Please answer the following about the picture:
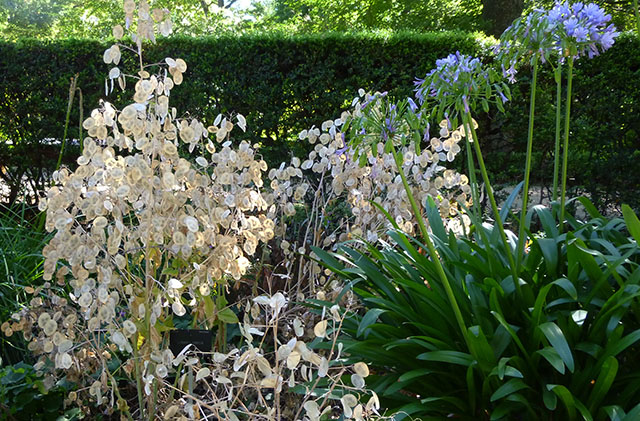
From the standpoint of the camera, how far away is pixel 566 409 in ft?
6.38

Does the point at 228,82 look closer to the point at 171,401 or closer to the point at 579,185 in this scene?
the point at 579,185

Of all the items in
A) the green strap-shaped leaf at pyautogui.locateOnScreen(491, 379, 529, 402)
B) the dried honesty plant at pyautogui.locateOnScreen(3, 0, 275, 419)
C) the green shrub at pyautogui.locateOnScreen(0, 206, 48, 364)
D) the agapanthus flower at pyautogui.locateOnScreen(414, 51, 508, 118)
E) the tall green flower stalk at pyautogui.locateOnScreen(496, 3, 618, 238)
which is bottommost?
the green shrub at pyautogui.locateOnScreen(0, 206, 48, 364)

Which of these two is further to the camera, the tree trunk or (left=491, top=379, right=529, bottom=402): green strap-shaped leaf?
the tree trunk

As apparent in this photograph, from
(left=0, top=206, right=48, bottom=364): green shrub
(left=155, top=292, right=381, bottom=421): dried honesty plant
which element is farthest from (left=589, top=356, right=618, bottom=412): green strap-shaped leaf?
(left=0, top=206, right=48, bottom=364): green shrub

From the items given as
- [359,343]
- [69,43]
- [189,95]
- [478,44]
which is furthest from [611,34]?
[69,43]

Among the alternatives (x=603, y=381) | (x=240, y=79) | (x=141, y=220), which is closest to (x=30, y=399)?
(x=141, y=220)

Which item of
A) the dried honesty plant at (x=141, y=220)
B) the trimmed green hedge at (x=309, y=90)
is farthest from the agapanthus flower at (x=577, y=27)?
the trimmed green hedge at (x=309, y=90)

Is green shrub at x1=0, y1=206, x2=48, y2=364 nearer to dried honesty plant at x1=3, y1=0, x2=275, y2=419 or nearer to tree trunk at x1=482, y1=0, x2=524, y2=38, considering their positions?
dried honesty plant at x1=3, y1=0, x2=275, y2=419

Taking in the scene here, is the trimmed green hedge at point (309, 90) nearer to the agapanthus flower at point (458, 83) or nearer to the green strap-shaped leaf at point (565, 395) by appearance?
the agapanthus flower at point (458, 83)

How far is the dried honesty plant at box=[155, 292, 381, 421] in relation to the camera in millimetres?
1477

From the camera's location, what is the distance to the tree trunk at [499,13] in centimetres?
1012

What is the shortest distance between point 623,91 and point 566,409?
431 centimetres

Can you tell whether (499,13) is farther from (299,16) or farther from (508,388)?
(508,388)

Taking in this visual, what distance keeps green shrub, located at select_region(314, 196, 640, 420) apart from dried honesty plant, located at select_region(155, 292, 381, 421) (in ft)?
0.53
